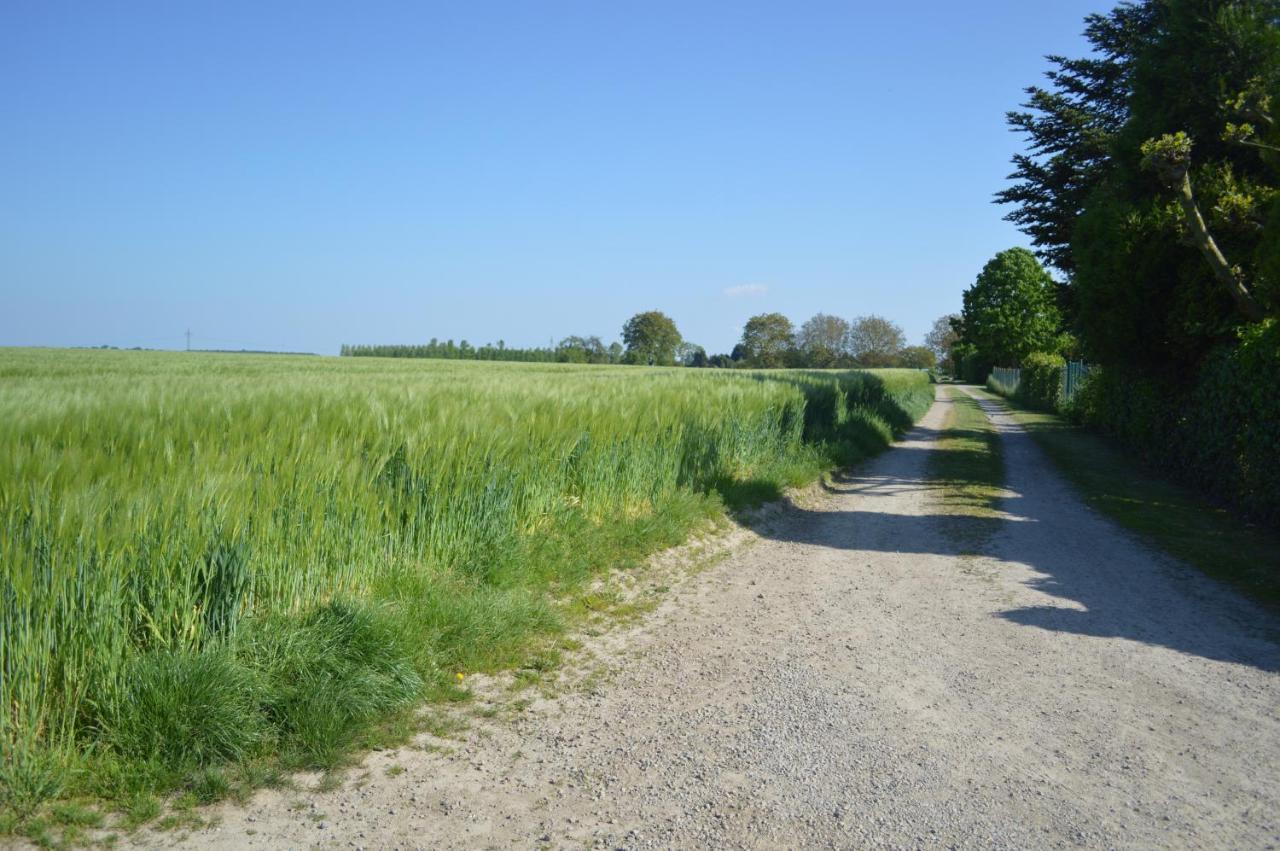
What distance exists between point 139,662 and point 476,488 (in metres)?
3.01

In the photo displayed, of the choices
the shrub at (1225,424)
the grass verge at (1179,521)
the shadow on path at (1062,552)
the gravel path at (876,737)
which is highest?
the shrub at (1225,424)

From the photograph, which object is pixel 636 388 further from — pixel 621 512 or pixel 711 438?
pixel 621 512

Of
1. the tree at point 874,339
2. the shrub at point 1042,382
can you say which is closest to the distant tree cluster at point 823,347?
the tree at point 874,339

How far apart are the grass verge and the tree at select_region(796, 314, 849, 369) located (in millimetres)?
93348

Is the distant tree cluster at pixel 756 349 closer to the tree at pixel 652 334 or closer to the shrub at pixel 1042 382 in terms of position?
the tree at pixel 652 334

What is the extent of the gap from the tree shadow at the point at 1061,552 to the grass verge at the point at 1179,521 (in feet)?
Answer: 0.78

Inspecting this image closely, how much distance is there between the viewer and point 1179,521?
10062 millimetres

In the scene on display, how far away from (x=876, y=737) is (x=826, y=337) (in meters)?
125

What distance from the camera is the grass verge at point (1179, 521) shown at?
24.9 feet

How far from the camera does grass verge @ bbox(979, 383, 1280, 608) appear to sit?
7590 millimetres

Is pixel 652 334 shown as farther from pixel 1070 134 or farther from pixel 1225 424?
pixel 1225 424

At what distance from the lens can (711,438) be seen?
1103 centimetres

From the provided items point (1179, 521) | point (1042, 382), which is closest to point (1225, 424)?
point (1179, 521)

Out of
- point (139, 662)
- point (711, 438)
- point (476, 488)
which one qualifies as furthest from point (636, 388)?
point (139, 662)
